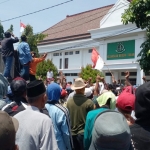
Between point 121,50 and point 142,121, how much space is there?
2847cm

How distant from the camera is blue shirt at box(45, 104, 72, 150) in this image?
14.8 ft

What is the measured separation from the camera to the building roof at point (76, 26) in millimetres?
37281

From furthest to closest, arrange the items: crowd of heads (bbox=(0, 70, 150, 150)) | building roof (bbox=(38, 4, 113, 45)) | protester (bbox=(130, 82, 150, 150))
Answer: building roof (bbox=(38, 4, 113, 45))
protester (bbox=(130, 82, 150, 150))
crowd of heads (bbox=(0, 70, 150, 150))

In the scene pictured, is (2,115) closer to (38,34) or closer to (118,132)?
(118,132)

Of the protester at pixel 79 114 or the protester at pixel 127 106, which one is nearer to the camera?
the protester at pixel 127 106

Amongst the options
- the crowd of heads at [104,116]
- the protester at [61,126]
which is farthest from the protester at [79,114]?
the protester at [61,126]

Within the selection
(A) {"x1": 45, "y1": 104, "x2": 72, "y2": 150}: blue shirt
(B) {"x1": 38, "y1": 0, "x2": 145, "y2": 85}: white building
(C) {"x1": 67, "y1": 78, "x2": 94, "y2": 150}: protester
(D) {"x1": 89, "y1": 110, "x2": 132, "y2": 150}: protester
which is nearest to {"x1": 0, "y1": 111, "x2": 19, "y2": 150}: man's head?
(D) {"x1": 89, "y1": 110, "x2": 132, "y2": 150}: protester

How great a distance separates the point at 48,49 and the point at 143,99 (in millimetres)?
37303

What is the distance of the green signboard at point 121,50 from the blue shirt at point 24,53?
23138 mm

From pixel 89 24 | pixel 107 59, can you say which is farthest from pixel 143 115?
pixel 89 24

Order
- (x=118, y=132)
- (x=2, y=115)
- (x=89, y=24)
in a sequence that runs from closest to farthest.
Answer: (x=2, y=115)
(x=118, y=132)
(x=89, y=24)

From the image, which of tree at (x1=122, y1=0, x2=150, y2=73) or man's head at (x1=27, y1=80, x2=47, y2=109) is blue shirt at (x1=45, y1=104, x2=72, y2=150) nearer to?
man's head at (x1=27, y1=80, x2=47, y2=109)

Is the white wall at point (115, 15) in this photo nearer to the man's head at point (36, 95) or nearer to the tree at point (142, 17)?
the tree at point (142, 17)

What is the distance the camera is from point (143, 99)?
2729 mm
